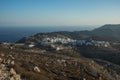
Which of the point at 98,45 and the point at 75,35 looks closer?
the point at 98,45

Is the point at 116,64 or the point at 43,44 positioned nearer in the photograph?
the point at 116,64

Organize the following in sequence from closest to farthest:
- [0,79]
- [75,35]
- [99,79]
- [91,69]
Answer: [0,79]
[99,79]
[91,69]
[75,35]

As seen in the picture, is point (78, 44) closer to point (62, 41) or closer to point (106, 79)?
point (62, 41)

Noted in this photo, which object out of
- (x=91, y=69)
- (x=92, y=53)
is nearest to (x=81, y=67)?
(x=91, y=69)

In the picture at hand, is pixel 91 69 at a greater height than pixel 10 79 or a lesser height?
lesser

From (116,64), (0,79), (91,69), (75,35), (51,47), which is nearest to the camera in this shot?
(0,79)

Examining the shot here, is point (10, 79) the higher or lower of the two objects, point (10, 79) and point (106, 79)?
the higher

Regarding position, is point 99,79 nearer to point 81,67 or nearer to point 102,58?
point 81,67

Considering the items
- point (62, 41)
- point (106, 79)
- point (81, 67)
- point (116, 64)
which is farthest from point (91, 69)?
point (62, 41)

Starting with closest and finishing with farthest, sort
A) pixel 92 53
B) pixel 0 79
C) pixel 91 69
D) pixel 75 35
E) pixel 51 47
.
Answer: pixel 0 79
pixel 91 69
pixel 92 53
pixel 51 47
pixel 75 35
